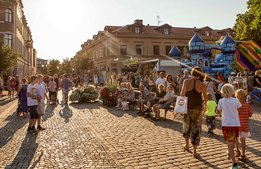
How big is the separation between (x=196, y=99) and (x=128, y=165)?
2.06 m

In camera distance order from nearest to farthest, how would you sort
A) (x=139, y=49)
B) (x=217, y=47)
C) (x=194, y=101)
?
(x=194, y=101) → (x=217, y=47) → (x=139, y=49)

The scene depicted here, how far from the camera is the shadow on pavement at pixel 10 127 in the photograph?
8489 mm

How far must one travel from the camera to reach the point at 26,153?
22.7ft

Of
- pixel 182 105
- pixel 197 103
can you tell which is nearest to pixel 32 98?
pixel 182 105

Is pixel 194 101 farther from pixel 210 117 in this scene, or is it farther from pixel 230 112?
pixel 210 117

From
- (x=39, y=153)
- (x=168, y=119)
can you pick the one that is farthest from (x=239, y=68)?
(x=39, y=153)

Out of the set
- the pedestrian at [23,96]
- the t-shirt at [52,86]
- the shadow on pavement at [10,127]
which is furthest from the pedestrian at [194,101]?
the t-shirt at [52,86]

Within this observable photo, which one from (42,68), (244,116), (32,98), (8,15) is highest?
(8,15)

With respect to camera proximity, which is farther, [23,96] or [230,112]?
[23,96]

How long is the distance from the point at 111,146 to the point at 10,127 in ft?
15.7

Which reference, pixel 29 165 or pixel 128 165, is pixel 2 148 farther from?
pixel 128 165

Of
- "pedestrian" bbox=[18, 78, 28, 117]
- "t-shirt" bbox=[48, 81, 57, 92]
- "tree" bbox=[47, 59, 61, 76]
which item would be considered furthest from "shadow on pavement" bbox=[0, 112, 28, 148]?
"tree" bbox=[47, 59, 61, 76]

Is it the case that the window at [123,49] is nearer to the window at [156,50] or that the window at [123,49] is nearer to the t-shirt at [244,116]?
the window at [156,50]

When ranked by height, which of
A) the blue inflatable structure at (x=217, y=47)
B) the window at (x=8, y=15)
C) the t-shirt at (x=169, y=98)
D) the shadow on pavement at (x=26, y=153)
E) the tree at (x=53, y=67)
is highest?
the window at (x=8, y=15)
